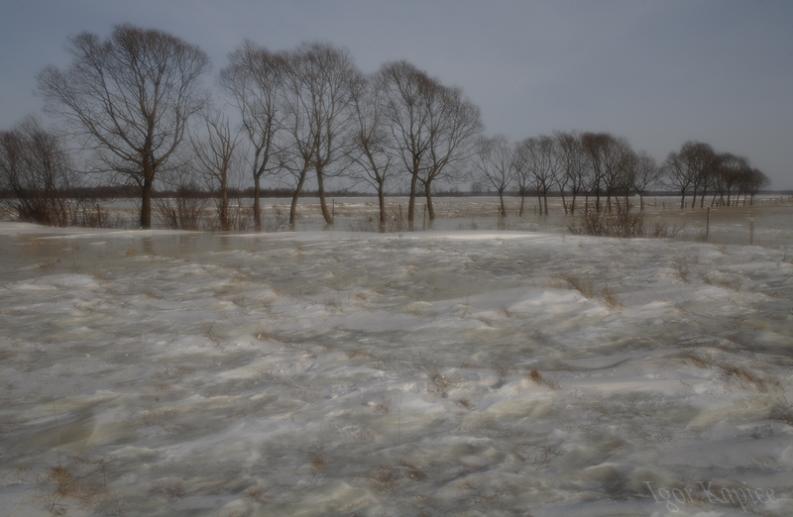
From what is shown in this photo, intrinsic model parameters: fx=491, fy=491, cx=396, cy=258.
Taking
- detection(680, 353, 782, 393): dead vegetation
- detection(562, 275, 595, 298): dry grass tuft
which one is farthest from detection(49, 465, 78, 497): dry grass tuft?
detection(562, 275, 595, 298): dry grass tuft

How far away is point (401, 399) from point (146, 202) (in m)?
23.1

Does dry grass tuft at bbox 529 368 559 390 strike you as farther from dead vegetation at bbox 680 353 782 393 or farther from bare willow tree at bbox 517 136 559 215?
bare willow tree at bbox 517 136 559 215

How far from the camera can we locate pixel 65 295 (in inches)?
263

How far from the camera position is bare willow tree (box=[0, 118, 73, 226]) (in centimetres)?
2536

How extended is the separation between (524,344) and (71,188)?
27.9 m

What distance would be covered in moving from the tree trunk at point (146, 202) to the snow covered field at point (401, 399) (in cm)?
1700

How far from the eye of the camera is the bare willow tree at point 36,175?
25.4 m

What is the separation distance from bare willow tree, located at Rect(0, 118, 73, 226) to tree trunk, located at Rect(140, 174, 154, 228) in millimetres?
4721

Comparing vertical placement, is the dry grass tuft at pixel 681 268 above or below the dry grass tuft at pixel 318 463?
above

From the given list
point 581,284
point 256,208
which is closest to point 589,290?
point 581,284

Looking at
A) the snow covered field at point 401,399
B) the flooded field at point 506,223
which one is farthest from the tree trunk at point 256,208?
the snow covered field at point 401,399

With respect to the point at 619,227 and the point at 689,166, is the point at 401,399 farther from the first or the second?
the point at 689,166

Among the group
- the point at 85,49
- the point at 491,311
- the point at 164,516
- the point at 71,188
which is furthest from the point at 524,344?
the point at 71,188

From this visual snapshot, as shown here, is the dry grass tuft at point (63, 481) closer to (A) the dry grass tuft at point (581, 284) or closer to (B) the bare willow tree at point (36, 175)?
(A) the dry grass tuft at point (581, 284)
